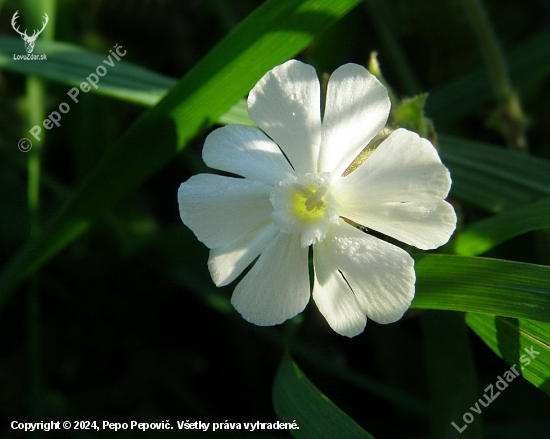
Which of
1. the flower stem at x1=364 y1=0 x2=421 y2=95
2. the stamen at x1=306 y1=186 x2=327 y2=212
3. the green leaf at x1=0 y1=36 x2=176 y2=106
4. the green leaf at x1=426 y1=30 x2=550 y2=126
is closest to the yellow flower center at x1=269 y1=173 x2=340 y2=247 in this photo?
the stamen at x1=306 y1=186 x2=327 y2=212

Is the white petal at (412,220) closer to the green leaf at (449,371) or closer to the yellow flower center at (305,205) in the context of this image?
the yellow flower center at (305,205)

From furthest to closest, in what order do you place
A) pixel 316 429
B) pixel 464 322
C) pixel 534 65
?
1. pixel 534 65
2. pixel 464 322
3. pixel 316 429

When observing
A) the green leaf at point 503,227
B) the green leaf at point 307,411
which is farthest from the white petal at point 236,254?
the green leaf at point 503,227

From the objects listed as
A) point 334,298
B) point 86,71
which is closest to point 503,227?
point 334,298

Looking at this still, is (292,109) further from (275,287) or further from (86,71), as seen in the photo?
(86,71)

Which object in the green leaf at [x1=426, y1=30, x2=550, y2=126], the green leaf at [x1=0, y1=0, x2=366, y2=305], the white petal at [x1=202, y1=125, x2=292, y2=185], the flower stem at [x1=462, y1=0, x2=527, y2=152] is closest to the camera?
the white petal at [x1=202, y1=125, x2=292, y2=185]

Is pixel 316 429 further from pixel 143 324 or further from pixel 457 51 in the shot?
pixel 457 51

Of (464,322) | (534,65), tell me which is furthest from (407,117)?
(534,65)

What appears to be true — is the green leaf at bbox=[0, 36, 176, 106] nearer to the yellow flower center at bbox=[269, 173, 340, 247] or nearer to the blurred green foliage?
the blurred green foliage
